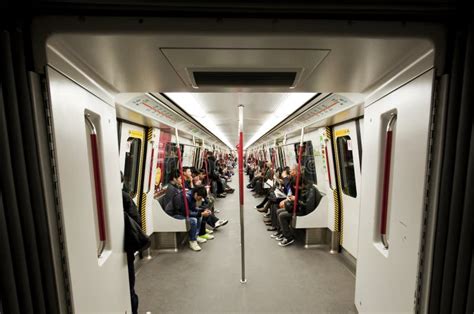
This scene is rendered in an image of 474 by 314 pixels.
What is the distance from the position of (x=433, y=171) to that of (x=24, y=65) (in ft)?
6.98

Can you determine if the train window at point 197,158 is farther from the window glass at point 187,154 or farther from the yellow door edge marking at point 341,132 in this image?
the yellow door edge marking at point 341,132

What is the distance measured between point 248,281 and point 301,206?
6.45ft

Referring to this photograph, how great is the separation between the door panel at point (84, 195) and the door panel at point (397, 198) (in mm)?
2013

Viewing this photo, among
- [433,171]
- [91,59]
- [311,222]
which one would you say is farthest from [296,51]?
[311,222]

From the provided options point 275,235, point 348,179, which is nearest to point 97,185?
point 348,179

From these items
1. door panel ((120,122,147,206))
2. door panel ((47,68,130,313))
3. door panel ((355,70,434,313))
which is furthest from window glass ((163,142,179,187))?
door panel ((355,70,434,313))

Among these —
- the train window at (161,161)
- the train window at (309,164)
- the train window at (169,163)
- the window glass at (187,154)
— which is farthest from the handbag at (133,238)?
the window glass at (187,154)

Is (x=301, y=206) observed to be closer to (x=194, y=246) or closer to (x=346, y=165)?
(x=346, y=165)

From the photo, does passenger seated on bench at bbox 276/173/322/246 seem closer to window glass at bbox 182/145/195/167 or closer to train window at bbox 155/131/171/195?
train window at bbox 155/131/171/195

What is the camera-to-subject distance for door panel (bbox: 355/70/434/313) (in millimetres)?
1132

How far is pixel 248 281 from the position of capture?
313 cm

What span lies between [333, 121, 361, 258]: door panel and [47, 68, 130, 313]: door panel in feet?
11.6

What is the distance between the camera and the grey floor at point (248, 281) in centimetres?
264

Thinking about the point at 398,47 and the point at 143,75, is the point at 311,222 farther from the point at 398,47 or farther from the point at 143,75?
the point at 143,75
